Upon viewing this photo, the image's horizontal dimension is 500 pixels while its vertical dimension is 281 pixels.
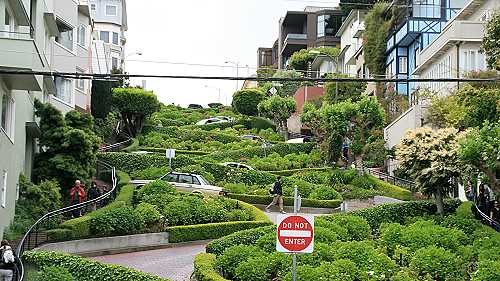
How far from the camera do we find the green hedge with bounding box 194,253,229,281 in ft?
62.6

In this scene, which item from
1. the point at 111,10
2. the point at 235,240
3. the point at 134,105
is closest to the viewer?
the point at 235,240

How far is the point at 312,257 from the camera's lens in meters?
21.1

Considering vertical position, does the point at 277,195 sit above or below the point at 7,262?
above

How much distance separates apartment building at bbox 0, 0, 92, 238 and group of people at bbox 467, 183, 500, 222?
14.3 metres

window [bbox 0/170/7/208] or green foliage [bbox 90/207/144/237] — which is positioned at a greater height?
window [bbox 0/170/7/208]

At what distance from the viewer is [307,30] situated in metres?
126

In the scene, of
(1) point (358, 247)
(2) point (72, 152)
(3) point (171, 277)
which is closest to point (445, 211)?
(1) point (358, 247)

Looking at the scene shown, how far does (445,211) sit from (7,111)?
1401 cm

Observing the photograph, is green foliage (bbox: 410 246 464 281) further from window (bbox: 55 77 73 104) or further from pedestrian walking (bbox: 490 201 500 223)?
window (bbox: 55 77 73 104)

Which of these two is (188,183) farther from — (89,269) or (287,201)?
(89,269)

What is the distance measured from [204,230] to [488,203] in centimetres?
902

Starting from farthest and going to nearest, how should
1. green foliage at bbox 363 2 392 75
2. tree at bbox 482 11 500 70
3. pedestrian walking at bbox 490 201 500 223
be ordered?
1. green foliage at bbox 363 2 392 75
2. tree at bbox 482 11 500 70
3. pedestrian walking at bbox 490 201 500 223

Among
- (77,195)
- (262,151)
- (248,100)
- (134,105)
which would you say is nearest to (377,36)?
(262,151)

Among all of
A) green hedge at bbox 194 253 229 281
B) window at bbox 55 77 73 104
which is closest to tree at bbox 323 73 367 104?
window at bbox 55 77 73 104
